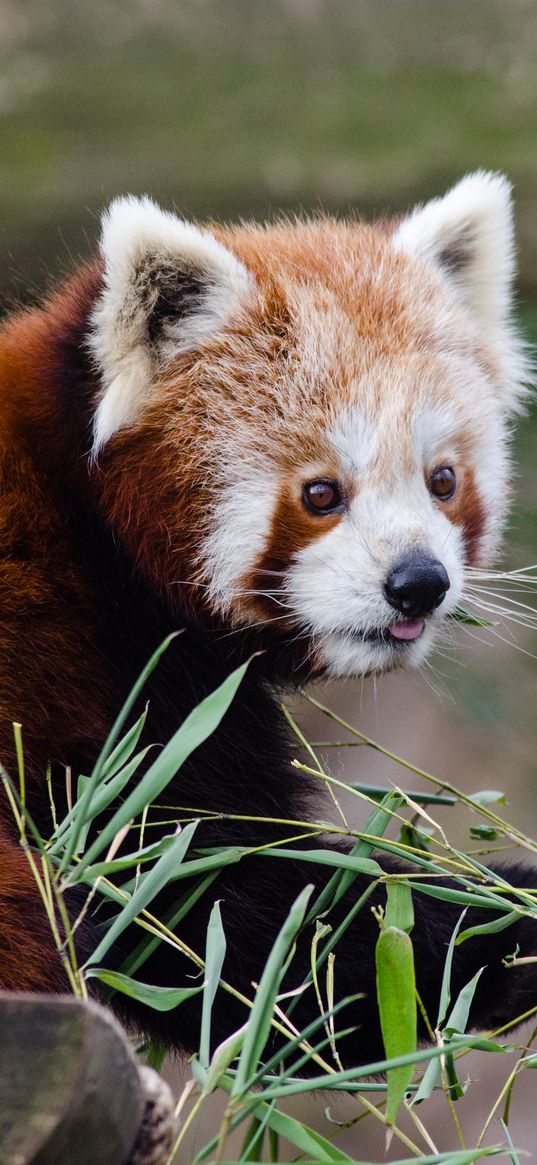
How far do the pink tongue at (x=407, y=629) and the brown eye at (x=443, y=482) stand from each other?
29cm

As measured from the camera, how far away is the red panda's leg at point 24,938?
5.57 feet

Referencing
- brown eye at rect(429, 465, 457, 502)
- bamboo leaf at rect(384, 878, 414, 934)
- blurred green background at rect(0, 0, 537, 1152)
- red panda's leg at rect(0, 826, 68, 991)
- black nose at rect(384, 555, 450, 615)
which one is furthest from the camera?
blurred green background at rect(0, 0, 537, 1152)

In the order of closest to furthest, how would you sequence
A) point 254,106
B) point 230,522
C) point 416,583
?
1. point 416,583
2. point 230,522
3. point 254,106

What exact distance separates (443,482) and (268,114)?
2.02 metres

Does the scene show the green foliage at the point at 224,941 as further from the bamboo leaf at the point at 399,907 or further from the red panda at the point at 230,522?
the red panda at the point at 230,522

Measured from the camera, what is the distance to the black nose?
2107mm

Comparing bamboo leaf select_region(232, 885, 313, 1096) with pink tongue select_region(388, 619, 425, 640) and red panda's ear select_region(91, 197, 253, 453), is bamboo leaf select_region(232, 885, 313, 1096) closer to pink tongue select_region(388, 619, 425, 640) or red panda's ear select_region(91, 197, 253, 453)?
pink tongue select_region(388, 619, 425, 640)

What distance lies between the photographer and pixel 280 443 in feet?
7.34

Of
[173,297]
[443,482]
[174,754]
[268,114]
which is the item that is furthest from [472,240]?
[174,754]

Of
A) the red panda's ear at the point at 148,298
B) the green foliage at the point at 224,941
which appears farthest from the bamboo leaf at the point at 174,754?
the red panda's ear at the point at 148,298

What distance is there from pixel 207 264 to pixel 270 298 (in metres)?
0.15

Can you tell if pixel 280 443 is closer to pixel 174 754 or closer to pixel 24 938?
pixel 174 754

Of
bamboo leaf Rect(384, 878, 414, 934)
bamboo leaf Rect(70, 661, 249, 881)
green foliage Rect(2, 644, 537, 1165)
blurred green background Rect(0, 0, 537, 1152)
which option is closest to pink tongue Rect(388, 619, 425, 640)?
green foliage Rect(2, 644, 537, 1165)

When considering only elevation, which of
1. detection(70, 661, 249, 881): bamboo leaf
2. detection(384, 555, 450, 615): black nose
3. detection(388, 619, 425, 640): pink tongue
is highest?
detection(384, 555, 450, 615): black nose
